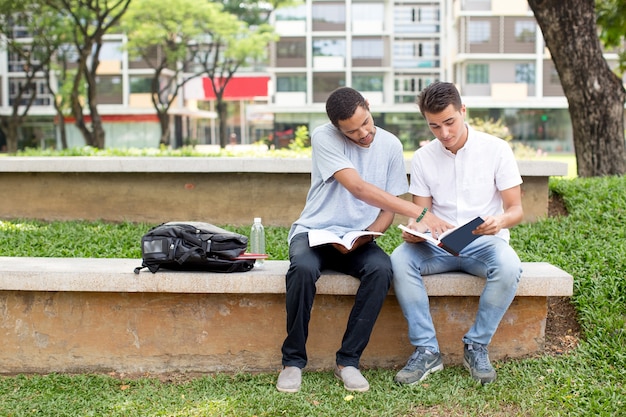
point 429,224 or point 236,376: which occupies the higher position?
point 429,224

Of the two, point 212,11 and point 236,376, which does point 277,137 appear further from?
point 236,376

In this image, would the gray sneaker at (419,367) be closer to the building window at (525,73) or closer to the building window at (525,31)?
the building window at (525,31)

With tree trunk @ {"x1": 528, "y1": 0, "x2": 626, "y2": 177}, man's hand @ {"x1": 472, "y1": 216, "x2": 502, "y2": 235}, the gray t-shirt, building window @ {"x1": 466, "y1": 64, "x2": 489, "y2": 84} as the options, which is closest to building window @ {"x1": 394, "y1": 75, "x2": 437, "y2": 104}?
building window @ {"x1": 466, "y1": 64, "x2": 489, "y2": 84}

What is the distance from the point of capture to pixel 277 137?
4978cm

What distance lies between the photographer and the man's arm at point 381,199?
4.47 meters

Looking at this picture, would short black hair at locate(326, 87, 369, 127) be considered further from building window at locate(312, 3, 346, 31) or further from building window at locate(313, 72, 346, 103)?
building window at locate(312, 3, 346, 31)

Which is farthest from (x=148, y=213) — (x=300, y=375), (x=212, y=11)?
(x=212, y=11)

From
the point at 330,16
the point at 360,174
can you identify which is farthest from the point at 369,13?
the point at 360,174

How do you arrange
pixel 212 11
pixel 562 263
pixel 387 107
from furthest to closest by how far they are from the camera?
pixel 387 107 → pixel 212 11 → pixel 562 263

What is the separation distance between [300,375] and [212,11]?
31617 mm

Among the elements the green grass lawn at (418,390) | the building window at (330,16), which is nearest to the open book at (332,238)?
the green grass lawn at (418,390)

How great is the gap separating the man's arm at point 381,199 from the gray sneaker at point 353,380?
0.93 metres

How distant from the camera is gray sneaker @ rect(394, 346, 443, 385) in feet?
14.3

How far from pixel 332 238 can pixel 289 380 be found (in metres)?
0.83
